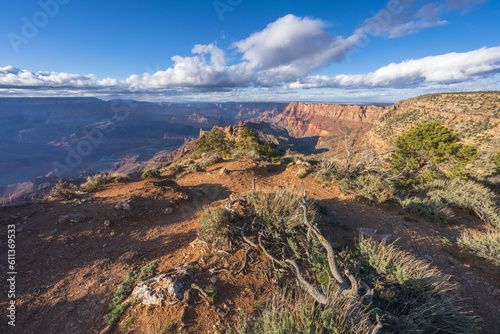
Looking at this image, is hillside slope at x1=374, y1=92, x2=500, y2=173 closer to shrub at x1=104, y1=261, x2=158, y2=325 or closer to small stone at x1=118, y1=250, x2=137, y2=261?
shrub at x1=104, y1=261, x2=158, y2=325

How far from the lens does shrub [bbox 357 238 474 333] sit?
2684mm

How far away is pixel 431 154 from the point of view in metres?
12.7

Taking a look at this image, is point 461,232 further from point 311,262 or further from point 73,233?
point 73,233

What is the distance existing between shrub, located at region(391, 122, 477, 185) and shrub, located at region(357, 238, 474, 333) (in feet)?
30.1

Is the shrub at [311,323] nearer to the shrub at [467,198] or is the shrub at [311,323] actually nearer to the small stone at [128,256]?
the small stone at [128,256]

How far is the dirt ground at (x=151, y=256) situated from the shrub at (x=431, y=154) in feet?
20.6

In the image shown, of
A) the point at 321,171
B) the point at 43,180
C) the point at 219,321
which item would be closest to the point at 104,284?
the point at 219,321

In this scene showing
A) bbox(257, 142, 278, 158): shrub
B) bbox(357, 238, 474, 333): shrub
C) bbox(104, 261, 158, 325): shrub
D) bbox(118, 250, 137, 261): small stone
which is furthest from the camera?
bbox(257, 142, 278, 158): shrub

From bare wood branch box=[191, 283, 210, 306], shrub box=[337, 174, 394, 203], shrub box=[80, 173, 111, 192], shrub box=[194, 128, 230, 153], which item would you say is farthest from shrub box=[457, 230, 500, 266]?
shrub box=[194, 128, 230, 153]

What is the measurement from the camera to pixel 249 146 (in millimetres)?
23750

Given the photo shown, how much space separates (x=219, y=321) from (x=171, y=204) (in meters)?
5.56

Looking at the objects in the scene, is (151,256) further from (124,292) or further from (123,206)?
(123,206)

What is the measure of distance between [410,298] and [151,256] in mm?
5707

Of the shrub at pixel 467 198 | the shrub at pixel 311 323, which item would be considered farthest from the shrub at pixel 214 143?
the shrub at pixel 311 323
